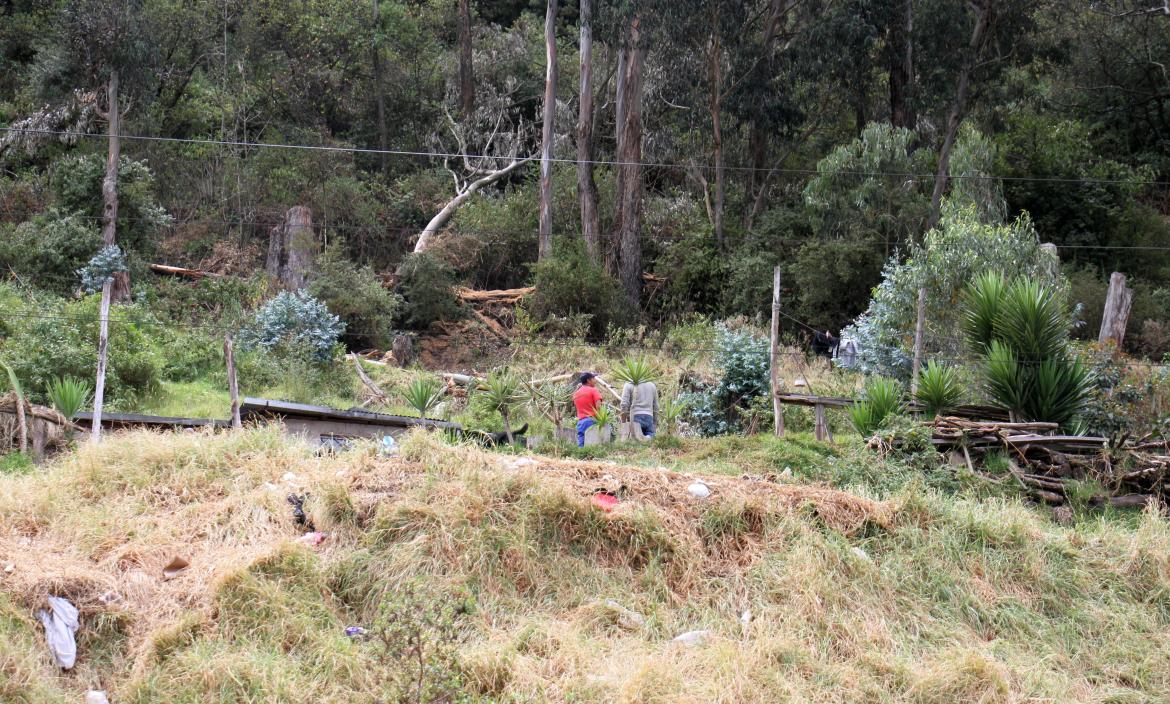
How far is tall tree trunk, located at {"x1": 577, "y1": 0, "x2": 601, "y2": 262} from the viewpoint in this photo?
90.0 ft

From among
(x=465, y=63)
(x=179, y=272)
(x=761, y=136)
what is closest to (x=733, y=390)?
(x=761, y=136)

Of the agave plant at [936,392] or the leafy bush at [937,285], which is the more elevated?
the leafy bush at [937,285]

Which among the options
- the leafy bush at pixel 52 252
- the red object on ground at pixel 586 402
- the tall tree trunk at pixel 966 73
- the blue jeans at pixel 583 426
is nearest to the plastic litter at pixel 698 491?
the blue jeans at pixel 583 426

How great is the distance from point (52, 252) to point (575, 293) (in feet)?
35.3

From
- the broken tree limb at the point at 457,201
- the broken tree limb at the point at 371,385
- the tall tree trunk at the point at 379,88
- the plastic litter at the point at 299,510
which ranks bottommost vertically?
the broken tree limb at the point at 371,385

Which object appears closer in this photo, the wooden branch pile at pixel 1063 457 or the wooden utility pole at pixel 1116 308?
the wooden branch pile at pixel 1063 457

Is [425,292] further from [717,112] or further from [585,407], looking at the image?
[585,407]

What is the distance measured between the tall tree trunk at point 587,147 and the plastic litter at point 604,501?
709 inches

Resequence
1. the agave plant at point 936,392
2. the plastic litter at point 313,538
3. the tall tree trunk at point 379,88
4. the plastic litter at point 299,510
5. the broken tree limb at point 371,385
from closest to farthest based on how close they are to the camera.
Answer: the plastic litter at point 313,538 → the plastic litter at point 299,510 → the agave plant at point 936,392 → the broken tree limb at point 371,385 → the tall tree trunk at point 379,88

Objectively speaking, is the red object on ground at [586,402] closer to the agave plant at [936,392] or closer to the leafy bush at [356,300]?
the agave plant at [936,392]

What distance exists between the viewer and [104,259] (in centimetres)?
2297

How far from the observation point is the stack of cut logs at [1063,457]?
1143 centimetres

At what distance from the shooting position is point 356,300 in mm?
22844

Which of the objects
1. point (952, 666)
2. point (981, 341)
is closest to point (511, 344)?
point (981, 341)
